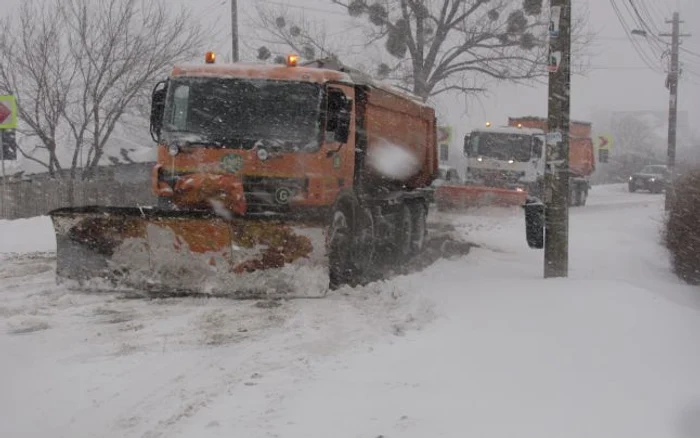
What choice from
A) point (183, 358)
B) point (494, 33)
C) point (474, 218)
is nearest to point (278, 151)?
point (183, 358)

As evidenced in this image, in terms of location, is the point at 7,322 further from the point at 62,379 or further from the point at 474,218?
the point at 474,218

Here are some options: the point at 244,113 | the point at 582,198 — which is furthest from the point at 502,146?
the point at 244,113

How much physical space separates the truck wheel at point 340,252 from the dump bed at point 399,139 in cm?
159

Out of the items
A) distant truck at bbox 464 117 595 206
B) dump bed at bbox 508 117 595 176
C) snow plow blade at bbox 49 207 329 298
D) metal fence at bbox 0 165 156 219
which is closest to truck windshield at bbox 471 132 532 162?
distant truck at bbox 464 117 595 206

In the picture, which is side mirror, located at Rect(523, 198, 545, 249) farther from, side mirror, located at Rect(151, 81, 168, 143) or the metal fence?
the metal fence

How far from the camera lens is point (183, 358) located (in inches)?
245

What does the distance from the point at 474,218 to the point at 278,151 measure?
13015 millimetres

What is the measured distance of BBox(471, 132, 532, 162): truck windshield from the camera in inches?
974

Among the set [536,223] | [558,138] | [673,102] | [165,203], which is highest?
[673,102]

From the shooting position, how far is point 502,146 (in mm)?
24969

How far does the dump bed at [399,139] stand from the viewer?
11250 mm

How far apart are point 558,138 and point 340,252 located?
3.04 m

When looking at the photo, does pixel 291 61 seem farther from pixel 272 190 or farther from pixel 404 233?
pixel 404 233

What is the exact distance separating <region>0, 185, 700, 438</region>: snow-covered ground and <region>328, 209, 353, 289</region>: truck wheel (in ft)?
0.87
